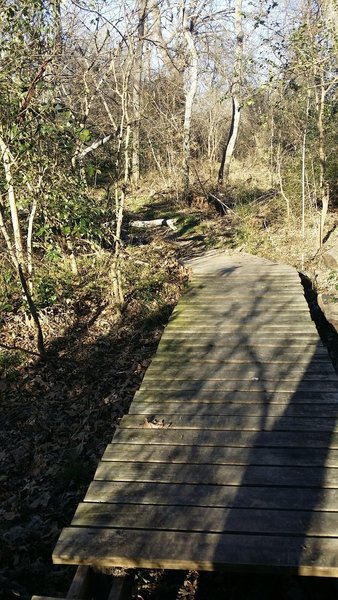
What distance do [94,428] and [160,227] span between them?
9.78 metres

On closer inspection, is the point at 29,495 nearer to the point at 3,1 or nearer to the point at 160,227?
the point at 3,1

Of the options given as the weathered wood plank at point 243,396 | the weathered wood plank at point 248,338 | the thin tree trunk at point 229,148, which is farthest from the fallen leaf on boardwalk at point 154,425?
the thin tree trunk at point 229,148

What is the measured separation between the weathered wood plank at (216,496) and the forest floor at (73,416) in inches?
33.7

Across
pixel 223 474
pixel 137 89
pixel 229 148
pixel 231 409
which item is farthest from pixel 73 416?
pixel 229 148

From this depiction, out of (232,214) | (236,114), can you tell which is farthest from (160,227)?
(236,114)

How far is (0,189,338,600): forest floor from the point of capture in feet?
12.5

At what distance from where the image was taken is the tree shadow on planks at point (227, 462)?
2967 mm

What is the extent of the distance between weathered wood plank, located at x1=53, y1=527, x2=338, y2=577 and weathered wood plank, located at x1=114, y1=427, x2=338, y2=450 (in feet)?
3.61

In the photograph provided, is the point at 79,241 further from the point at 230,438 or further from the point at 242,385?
the point at 230,438

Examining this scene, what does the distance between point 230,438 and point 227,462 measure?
378mm

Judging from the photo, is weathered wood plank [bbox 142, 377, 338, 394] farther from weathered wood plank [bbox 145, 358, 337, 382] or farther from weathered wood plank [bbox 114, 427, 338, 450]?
weathered wood plank [bbox 114, 427, 338, 450]

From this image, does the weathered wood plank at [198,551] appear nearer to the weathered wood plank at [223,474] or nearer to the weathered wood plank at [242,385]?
the weathered wood plank at [223,474]

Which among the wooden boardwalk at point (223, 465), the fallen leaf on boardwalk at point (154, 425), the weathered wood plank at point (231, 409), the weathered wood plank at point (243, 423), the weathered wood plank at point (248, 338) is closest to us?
the wooden boardwalk at point (223, 465)

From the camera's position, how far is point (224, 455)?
3939 mm
